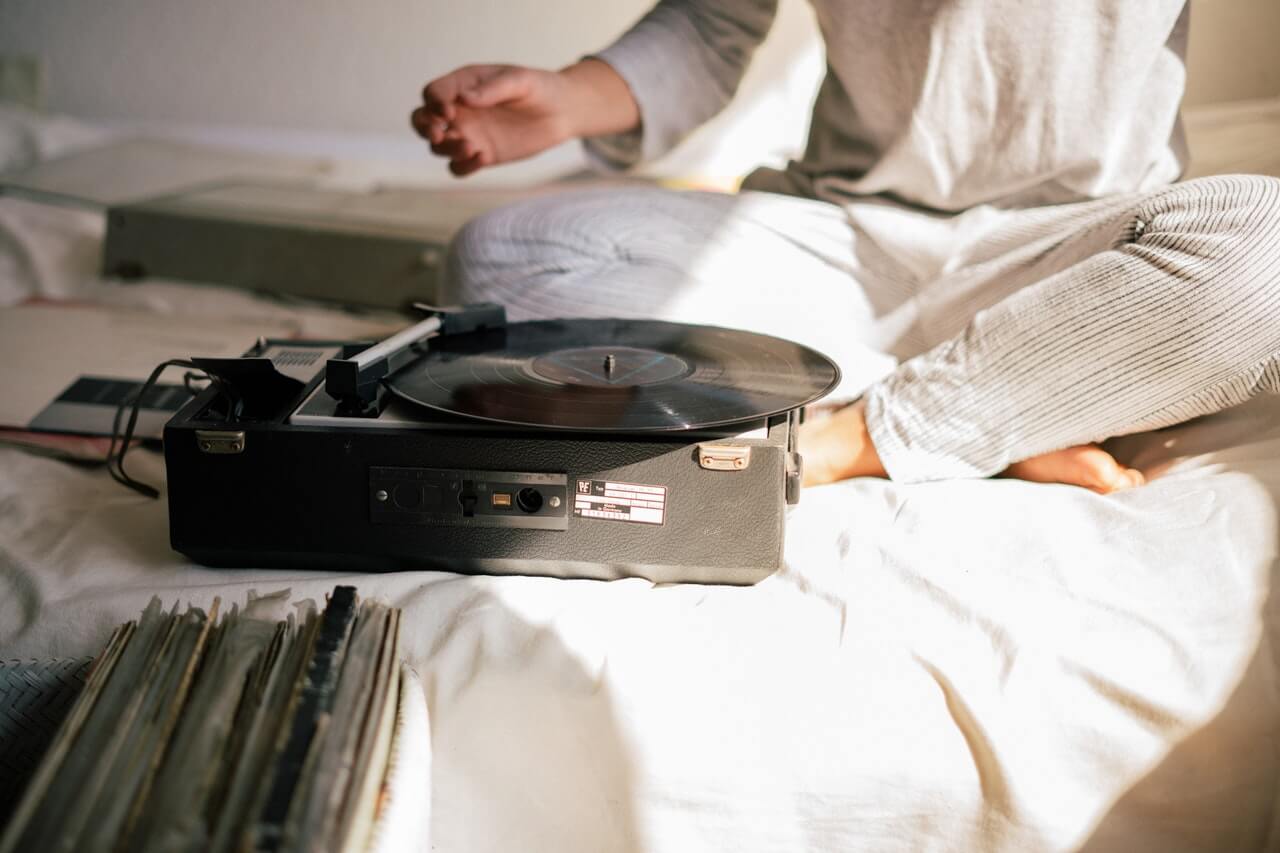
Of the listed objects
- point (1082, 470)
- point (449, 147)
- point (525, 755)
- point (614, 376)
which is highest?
point (449, 147)

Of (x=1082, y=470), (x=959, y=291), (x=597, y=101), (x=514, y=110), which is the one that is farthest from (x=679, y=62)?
(x=1082, y=470)

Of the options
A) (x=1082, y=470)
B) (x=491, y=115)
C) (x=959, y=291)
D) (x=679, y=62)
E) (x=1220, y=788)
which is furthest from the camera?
(x=679, y=62)

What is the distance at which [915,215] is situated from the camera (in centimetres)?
121

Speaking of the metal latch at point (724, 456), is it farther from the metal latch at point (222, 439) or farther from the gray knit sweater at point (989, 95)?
the gray knit sweater at point (989, 95)

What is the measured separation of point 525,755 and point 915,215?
2.58 ft

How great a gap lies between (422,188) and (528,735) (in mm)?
1581

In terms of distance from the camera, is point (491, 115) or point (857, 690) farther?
point (491, 115)

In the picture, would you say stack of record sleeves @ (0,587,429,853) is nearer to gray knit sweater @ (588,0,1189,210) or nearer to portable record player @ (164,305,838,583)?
portable record player @ (164,305,838,583)

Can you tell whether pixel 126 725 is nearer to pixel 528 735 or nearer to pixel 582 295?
pixel 528 735

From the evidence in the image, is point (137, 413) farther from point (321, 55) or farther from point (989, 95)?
point (321, 55)

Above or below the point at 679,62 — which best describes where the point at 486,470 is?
below

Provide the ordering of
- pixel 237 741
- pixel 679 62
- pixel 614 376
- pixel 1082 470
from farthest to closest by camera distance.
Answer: pixel 679 62, pixel 1082 470, pixel 614 376, pixel 237 741

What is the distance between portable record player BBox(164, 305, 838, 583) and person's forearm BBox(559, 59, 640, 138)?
22.9 inches

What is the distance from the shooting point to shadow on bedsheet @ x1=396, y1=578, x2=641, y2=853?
0.70m
